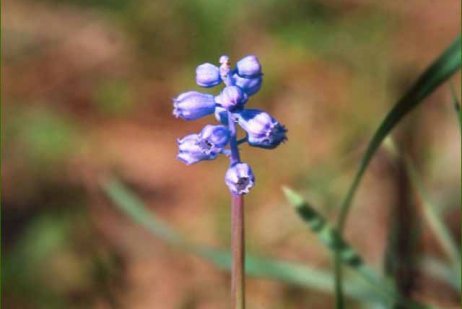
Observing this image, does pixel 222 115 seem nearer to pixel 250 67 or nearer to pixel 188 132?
pixel 250 67

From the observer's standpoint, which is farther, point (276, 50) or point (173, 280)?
point (276, 50)

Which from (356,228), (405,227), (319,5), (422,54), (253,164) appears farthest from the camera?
(319,5)

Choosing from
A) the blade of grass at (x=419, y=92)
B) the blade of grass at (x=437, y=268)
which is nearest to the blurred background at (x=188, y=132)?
the blade of grass at (x=437, y=268)

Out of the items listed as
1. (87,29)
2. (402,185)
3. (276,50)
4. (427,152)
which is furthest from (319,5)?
Answer: (402,185)

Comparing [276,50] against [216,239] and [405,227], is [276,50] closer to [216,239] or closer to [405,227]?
[216,239]

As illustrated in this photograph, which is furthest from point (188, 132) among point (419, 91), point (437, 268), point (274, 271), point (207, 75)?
point (207, 75)
